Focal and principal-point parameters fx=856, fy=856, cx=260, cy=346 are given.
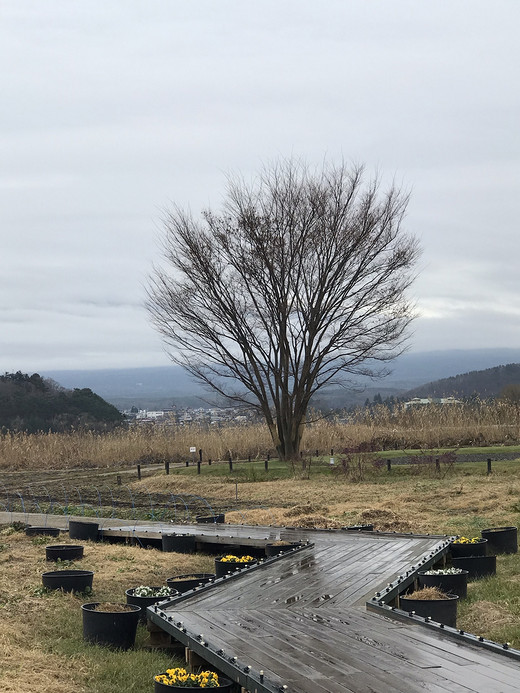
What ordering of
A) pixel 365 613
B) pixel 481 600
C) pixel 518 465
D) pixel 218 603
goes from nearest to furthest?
pixel 365 613
pixel 218 603
pixel 481 600
pixel 518 465

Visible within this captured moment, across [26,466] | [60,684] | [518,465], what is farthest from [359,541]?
[26,466]

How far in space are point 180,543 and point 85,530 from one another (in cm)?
212

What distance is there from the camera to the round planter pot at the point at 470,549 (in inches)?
457

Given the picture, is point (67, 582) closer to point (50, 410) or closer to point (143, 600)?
point (143, 600)

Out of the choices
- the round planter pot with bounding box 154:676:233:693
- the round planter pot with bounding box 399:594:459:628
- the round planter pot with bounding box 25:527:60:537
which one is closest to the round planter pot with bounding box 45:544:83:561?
the round planter pot with bounding box 25:527:60:537

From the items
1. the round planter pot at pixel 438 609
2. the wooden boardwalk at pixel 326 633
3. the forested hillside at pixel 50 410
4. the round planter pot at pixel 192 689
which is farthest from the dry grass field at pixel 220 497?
the forested hillside at pixel 50 410

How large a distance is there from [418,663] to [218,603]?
9.55ft

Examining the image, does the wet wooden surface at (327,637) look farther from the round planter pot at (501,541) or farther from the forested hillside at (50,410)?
the forested hillside at (50,410)

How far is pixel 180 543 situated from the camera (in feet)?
45.2

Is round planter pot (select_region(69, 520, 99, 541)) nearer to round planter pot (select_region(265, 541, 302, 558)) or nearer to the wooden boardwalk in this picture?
round planter pot (select_region(265, 541, 302, 558))

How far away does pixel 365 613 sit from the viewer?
7969mm

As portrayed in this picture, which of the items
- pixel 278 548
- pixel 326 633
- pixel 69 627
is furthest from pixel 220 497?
pixel 326 633

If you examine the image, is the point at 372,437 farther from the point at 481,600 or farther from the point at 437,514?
the point at 481,600

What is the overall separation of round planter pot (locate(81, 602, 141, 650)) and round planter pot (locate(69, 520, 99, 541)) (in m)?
6.66
